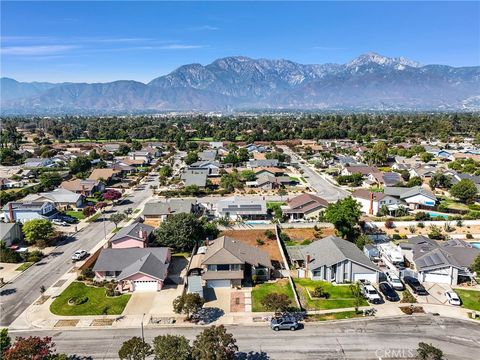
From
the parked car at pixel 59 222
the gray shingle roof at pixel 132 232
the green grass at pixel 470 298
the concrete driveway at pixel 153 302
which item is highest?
the gray shingle roof at pixel 132 232

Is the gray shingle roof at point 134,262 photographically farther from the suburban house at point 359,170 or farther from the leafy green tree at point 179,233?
the suburban house at point 359,170

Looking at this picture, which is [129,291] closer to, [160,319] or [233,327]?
[160,319]

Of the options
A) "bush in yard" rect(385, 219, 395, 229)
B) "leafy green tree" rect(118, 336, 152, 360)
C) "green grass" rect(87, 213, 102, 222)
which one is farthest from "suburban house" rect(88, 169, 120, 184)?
"leafy green tree" rect(118, 336, 152, 360)

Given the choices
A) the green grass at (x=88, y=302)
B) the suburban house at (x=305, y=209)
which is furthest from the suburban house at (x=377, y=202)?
the green grass at (x=88, y=302)

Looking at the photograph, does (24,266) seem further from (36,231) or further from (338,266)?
(338,266)

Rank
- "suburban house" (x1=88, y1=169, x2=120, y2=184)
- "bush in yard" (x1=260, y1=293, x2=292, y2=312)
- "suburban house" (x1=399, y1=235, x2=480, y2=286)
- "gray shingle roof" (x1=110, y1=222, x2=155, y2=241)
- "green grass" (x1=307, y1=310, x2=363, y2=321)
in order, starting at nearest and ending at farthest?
"bush in yard" (x1=260, y1=293, x2=292, y2=312) < "green grass" (x1=307, y1=310, x2=363, y2=321) < "suburban house" (x1=399, y1=235, x2=480, y2=286) < "gray shingle roof" (x1=110, y1=222, x2=155, y2=241) < "suburban house" (x1=88, y1=169, x2=120, y2=184)

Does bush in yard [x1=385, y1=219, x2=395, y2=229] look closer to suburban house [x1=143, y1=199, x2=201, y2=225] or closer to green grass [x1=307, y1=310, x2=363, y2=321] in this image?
green grass [x1=307, y1=310, x2=363, y2=321]
